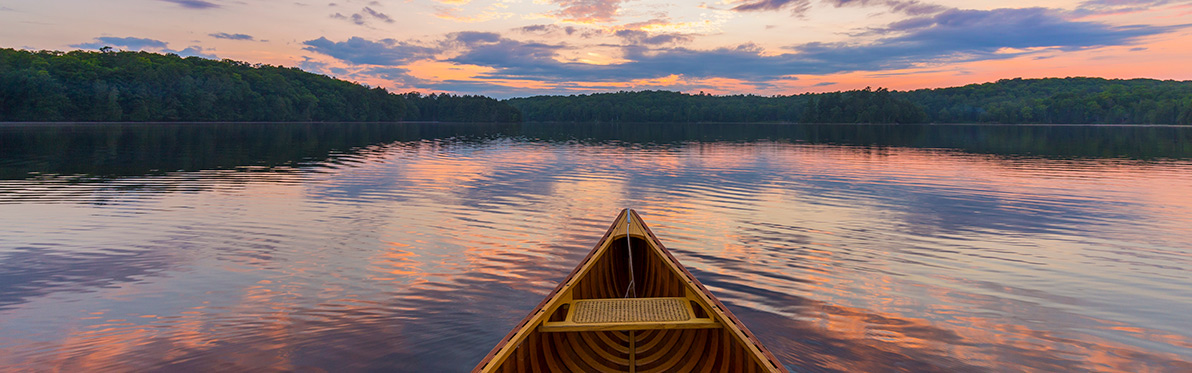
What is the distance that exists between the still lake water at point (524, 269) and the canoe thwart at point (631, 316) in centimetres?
183

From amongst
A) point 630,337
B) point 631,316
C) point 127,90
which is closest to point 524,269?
point 631,316

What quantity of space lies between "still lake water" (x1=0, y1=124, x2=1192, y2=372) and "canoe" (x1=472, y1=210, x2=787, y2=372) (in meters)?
1.75

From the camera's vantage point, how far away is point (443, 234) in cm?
1736

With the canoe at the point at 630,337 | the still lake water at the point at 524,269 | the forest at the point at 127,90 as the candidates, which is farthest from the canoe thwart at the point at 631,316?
the forest at the point at 127,90

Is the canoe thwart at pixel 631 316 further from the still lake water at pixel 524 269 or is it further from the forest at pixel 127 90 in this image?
the forest at pixel 127 90

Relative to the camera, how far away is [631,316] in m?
7.76

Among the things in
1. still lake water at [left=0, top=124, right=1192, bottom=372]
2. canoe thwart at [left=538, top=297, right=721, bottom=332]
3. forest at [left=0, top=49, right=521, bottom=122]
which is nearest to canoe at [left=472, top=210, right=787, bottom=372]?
canoe thwart at [left=538, top=297, right=721, bottom=332]

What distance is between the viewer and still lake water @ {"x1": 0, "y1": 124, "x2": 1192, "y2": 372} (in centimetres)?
919

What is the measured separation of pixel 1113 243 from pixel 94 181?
36193 millimetres

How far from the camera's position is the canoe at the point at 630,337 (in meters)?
6.51

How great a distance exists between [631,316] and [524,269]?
20.4 feet

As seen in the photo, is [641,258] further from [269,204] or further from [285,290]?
[269,204]

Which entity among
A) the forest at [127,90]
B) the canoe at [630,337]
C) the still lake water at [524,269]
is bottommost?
the still lake water at [524,269]

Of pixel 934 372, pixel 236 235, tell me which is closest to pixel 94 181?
pixel 236 235
